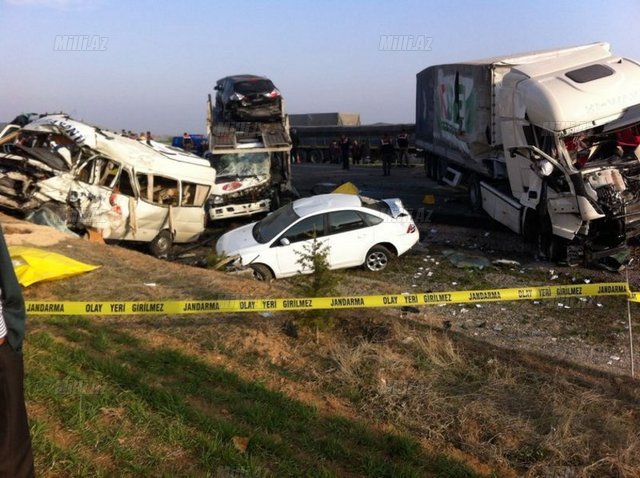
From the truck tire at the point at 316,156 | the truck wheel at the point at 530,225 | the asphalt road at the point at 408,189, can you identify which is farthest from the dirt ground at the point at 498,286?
the truck tire at the point at 316,156

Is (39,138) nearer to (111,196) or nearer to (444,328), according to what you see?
(111,196)

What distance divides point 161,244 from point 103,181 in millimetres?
1841

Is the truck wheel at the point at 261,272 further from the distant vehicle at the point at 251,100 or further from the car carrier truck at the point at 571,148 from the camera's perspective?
the distant vehicle at the point at 251,100

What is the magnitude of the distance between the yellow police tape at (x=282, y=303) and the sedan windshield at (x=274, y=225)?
4870 mm

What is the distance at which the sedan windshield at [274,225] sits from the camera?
11016 millimetres

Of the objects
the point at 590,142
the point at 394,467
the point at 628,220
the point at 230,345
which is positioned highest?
the point at 590,142

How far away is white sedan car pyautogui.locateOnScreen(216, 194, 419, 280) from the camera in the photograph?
424 inches

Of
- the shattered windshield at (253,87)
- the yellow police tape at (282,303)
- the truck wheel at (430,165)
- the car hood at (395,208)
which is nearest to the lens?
the yellow police tape at (282,303)

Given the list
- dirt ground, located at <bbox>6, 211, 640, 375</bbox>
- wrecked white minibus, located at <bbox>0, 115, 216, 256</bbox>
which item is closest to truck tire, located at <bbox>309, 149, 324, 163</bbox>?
wrecked white minibus, located at <bbox>0, 115, 216, 256</bbox>

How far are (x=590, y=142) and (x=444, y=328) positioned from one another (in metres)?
5.96

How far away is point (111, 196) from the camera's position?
12430 millimetres

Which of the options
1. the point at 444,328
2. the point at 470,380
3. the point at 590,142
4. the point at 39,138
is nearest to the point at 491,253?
the point at 590,142

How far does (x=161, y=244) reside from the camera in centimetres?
1348

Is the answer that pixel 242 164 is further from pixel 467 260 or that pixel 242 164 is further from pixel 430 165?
pixel 430 165
